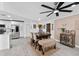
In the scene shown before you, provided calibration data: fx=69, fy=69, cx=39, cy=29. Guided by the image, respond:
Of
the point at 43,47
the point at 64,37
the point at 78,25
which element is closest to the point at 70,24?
the point at 78,25

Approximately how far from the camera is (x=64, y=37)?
17.7 feet

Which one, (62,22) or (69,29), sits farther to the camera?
(62,22)

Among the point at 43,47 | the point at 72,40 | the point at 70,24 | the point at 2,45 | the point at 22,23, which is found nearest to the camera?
the point at 43,47

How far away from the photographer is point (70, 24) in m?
5.31

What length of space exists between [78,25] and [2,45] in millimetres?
5099

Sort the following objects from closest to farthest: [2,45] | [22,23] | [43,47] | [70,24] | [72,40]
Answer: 1. [43,47]
2. [2,45]
3. [72,40]
4. [70,24]
5. [22,23]

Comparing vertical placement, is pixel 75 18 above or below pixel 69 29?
above

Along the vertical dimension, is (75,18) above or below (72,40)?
above

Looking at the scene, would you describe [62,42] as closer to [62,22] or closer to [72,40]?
[72,40]

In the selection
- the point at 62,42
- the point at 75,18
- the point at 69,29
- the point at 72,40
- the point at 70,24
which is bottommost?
the point at 62,42

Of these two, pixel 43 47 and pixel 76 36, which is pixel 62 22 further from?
pixel 43 47

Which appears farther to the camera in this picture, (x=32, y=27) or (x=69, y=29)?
(x=32, y=27)

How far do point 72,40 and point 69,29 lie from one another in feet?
3.43

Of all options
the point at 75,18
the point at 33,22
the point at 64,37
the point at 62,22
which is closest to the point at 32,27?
the point at 33,22
